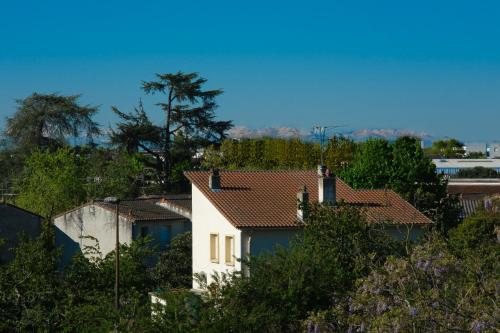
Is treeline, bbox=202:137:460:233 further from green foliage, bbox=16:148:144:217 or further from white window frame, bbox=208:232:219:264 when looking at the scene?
green foliage, bbox=16:148:144:217

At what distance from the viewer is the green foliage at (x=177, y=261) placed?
47.2 meters

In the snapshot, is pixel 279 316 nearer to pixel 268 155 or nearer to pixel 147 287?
pixel 147 287

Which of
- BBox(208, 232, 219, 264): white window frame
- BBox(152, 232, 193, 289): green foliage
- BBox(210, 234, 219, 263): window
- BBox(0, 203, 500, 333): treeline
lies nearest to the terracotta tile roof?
BBox(208, 232, 219, 264): white window frame

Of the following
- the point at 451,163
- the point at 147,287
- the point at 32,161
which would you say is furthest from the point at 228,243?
the point at 451,163

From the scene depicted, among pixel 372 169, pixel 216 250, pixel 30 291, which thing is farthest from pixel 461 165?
pixel 30 291

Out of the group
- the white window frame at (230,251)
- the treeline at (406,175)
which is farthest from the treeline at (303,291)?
the treeline at (406,175)

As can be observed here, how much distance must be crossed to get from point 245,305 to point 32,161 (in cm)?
5672

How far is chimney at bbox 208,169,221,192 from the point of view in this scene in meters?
44.4

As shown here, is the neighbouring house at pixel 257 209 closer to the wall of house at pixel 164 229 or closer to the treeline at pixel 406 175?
the treeline at pixel 406 175

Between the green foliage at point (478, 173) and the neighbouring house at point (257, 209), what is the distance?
221 ft

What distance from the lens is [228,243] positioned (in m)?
42.5

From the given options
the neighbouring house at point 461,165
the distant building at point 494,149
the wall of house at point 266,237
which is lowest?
the wall of house at point 266,237

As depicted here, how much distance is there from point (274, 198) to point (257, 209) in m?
1.37

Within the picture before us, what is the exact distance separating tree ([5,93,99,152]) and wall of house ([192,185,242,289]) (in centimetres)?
5047
